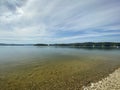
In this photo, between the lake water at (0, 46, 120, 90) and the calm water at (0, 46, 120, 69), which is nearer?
A: the lake water at (0, 46, 120, 90)

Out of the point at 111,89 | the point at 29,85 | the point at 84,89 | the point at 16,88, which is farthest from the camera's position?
the point at 29,85

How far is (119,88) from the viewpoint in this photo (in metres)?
10.7

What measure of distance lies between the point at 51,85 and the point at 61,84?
1156 mm

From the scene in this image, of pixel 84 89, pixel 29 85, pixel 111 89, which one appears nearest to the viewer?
pixel 111 89

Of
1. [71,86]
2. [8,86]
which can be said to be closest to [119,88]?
[71,86]

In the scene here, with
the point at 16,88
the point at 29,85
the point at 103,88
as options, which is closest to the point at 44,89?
the point at 29,85

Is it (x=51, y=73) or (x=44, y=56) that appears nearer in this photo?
(x=51, y=73)

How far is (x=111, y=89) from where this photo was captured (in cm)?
1064

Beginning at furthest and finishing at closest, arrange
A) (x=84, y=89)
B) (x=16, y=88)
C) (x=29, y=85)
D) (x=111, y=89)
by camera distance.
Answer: (x=29, y=85) < (x=16, y=88) < (x=84, y=89) < (x=111, y=89)

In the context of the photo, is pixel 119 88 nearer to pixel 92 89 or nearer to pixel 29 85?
pixel 92 89

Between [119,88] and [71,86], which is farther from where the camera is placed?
[71,86]

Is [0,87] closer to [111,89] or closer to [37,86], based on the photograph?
[37,86]

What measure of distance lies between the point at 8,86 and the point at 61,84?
5.74 metres

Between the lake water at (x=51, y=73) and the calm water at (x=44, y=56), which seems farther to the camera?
the calm water at (x=44, y=56)
